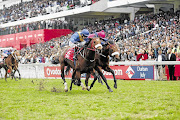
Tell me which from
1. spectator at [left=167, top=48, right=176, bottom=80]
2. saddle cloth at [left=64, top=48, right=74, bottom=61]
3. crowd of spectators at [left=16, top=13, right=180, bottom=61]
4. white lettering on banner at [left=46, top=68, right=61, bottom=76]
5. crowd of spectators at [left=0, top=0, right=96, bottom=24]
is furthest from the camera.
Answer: crowd of spectators at [left=0, top=0, right=96, bottom=24]

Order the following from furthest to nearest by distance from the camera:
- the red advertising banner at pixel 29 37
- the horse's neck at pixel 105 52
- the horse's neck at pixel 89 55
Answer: the red advertising banner at pixel 29 37, the horse's neck at pixel 105 52, the horse's neck at pixel 89 55

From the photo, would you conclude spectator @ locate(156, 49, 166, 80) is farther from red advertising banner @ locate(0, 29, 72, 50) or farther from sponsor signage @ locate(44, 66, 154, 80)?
red advertising banner @ locate(0, 29, 72, 50)

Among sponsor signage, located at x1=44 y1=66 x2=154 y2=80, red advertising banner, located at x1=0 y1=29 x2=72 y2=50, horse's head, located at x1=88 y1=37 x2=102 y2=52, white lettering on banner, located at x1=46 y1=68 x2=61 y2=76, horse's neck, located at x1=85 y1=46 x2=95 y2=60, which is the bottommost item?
white lettering on banner, located at x1=46 y1=68 x2=61 y2=76

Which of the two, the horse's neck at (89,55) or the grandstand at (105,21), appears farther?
the grandstand at (105,21)

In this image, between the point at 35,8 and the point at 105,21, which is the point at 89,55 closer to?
the point at 105,21

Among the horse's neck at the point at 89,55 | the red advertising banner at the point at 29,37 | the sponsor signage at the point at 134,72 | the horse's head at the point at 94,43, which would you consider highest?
the red advertising banner at the point at 29,37

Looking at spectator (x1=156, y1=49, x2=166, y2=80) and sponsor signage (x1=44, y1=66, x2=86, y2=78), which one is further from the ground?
spectator (x1=156, y1=49, x2=166, y2=80)

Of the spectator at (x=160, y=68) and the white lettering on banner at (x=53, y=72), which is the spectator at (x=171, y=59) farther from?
the white lettering on banner at (x=53, y=72)

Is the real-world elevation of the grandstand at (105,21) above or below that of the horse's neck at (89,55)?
above

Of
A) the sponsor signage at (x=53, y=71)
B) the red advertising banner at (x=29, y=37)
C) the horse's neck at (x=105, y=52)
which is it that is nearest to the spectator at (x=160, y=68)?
the horse's neck at (x=105, y=52)

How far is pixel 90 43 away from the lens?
31.5 feet

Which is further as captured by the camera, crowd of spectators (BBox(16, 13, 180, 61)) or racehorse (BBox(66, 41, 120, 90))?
crowd of spectators (BBox(16, 13, 180, 61))

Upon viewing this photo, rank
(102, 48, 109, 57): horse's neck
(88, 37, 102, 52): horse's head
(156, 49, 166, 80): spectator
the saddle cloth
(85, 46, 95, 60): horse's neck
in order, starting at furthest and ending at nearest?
(156, 49, 166, 80): spectator, the saddle cloth, (102, 48, 109, 57): horse's neck, (85, 46, 95, 60): horse's neck, (88, 37, 102, 52): horse's head

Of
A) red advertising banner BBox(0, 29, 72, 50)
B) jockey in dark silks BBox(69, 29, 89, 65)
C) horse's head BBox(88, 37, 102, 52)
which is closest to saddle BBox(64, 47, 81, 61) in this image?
jockey in dark silks BBox(69, 29, 89, 65)
